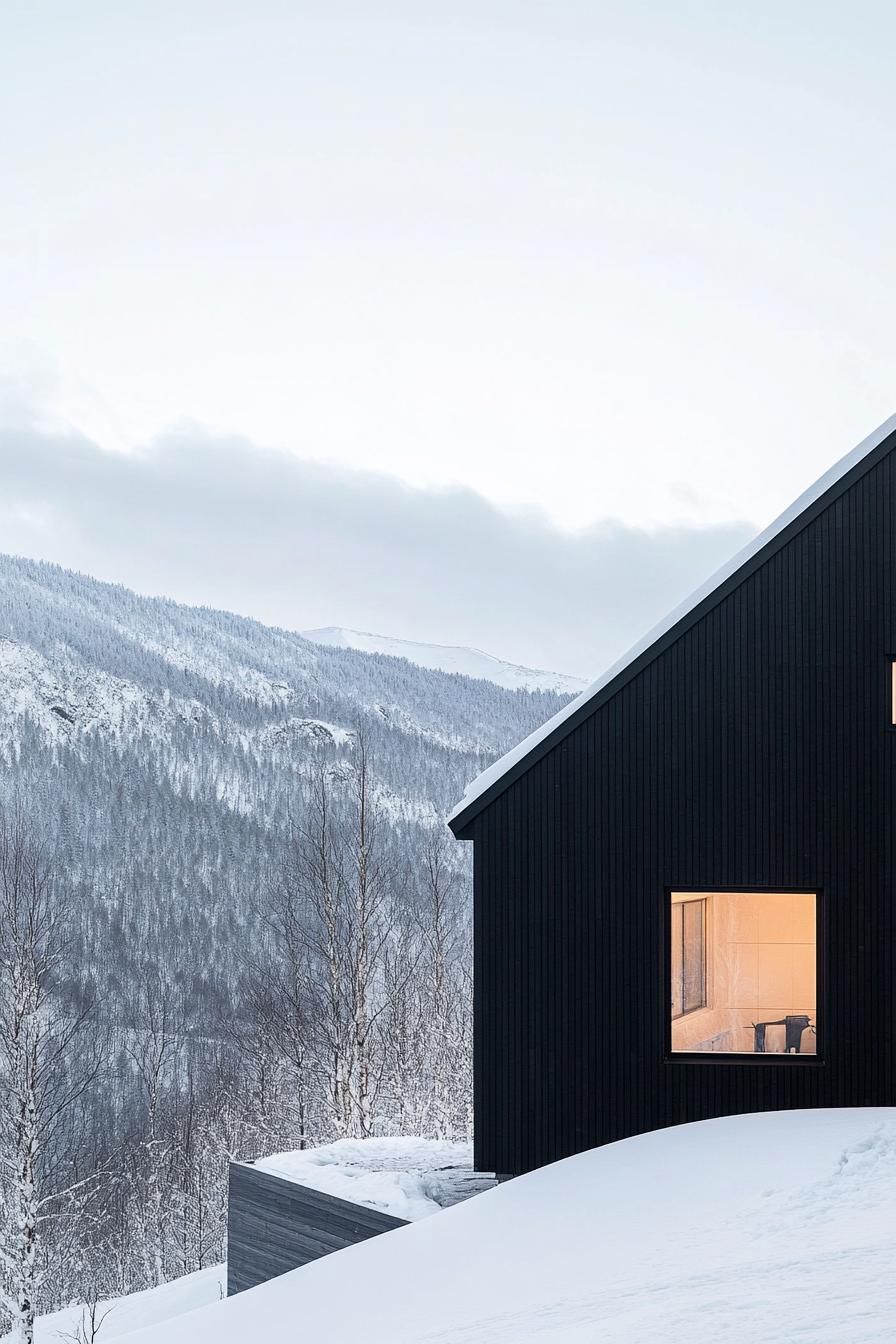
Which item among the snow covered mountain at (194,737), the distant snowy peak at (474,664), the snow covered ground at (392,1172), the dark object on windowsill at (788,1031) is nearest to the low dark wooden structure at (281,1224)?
the snow covered ground at (392,1172)

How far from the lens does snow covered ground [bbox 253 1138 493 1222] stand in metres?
6.97

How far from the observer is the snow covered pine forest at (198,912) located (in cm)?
1902

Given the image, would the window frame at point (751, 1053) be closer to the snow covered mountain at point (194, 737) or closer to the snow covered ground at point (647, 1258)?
the snow covered ground at point (647, 1258)

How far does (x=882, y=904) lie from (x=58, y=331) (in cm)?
10737

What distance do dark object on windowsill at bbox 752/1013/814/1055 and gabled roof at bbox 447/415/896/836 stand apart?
251cm

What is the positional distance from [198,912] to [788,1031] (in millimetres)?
44581

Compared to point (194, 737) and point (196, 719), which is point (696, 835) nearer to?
point (194, 737)

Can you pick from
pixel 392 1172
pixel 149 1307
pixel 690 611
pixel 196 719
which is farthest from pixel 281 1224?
pixel 196 719

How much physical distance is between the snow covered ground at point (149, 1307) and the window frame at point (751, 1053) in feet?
30.3

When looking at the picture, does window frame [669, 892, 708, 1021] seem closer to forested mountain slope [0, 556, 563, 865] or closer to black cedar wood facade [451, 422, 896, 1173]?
black cedar wood facade [451, 422, 896, 1173]

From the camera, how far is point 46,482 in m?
163

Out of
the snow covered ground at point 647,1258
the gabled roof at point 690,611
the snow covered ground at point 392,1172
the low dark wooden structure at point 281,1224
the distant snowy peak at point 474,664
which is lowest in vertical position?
the low dark wooden structure at point 281,1224

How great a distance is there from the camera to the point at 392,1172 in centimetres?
755

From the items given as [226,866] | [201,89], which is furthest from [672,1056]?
[226,866]
